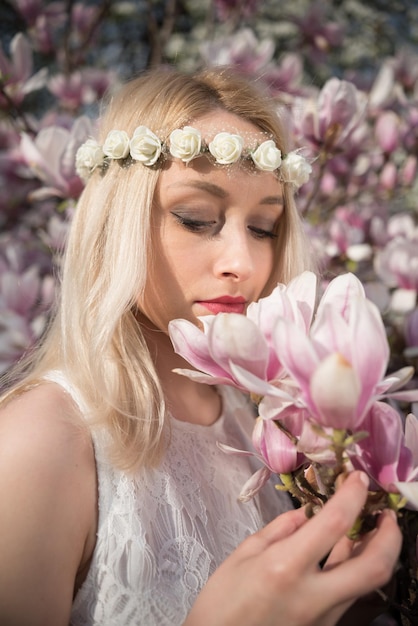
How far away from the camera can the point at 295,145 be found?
185cm

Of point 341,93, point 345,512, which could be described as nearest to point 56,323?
point 345,512

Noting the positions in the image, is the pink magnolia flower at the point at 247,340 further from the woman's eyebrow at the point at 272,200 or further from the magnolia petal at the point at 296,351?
the woman's eyebrow at the point at 272,200

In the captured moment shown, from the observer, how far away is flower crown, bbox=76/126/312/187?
1.17 metres

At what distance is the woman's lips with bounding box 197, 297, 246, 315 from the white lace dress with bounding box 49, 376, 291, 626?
27 centimetres

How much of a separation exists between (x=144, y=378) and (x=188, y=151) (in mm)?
436

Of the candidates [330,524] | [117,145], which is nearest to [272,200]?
[117,145]

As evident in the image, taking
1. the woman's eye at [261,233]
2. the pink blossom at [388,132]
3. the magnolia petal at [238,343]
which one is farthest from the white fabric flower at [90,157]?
the pink blossom at [388,132]

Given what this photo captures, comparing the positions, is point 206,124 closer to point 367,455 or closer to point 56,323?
point 56,323

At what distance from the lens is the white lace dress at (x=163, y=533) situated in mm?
1043

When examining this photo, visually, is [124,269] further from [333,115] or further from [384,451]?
[333,115]

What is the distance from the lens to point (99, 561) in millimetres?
1043

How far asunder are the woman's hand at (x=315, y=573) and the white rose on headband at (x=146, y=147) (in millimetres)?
756

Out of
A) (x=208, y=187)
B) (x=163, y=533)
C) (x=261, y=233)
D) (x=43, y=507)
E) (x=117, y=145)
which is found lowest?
(x=163, y=533)

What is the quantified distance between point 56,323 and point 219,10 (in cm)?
185
